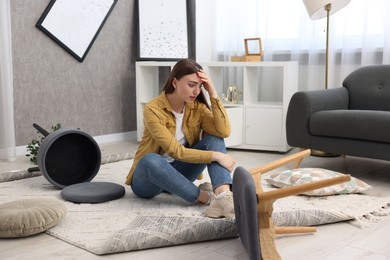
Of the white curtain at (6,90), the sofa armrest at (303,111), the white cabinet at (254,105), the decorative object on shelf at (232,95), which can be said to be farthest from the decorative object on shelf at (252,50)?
the white curtain at (6,90)

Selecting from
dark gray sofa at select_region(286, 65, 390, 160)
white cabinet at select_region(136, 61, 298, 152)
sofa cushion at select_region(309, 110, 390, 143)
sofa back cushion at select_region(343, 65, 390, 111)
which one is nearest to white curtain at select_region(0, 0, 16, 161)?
white cabinet at select_region(136, 61, 298, 152)

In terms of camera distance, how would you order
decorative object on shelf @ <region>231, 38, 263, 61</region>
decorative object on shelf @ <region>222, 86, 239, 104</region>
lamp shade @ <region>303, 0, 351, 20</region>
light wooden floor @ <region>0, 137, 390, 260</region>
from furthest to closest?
decorative object on shelf @ <region>222, 86, 239, 104</region> → decorative object on shelf @ <region>231, 38, 263, 61</region> → lamp shade @ <region>303, 0, 351, 20</region> → light wooden floor @ <region>0, 137, 390, 260</region>

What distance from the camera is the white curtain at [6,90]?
3.47 m

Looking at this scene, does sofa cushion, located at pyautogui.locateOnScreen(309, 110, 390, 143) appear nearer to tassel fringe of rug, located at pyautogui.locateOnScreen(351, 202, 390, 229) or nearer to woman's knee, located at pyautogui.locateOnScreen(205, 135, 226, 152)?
tassel fringe of rug, located at pyautogui.locateOnScreen(351, 202, 390, 229)

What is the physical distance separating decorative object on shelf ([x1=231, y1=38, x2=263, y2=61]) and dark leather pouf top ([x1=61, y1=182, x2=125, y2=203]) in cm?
197

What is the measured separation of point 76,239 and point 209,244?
513 millimetres

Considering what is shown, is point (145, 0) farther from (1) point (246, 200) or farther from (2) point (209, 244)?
(1) point (246, 200)

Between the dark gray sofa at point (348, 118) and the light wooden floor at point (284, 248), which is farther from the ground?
the dark gray sofa at point (348, 118)

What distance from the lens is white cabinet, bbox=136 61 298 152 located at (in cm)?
392

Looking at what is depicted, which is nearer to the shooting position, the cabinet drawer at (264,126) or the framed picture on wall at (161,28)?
the cabinet drawer at (264,126)

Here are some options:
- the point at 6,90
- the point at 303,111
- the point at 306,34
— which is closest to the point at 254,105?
the point at 306,34

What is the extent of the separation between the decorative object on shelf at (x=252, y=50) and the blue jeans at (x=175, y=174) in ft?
6.17

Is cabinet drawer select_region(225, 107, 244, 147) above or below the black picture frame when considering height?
below

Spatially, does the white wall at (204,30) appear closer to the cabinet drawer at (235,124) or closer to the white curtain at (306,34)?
the white curtain at (306,34)
